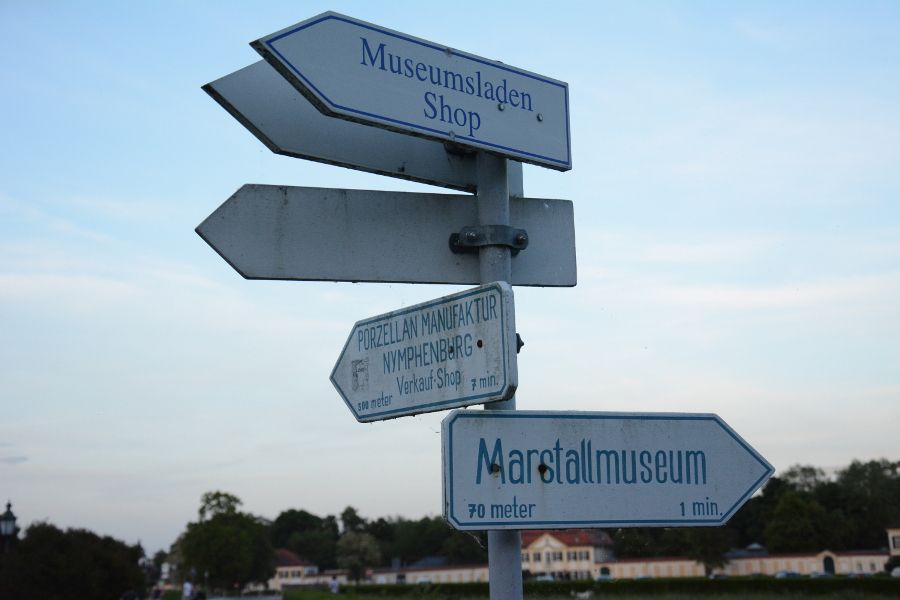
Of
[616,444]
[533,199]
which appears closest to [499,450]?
[616,444]

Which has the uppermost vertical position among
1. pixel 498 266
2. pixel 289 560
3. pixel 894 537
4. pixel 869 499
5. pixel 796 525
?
pixel 869 499

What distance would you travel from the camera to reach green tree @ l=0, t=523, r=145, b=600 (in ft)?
76.8

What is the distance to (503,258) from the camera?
11.3ft

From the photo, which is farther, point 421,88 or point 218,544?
point 218,544

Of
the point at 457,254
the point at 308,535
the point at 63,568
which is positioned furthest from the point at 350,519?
the point at 457,254

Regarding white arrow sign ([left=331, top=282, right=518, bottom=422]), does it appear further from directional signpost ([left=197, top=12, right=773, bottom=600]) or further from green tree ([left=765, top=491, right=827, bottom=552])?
green tree ([left=765, top=491, right=827, bottom=552])

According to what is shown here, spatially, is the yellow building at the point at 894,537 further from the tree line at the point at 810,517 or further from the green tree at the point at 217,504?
the green tree at the point at 217,504

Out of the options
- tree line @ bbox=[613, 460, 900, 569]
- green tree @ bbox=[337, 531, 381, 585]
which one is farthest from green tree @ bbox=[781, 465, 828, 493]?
green tree @ bbox=[337, 531, 381, 585]

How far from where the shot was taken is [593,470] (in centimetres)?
299

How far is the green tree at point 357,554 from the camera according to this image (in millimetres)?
102625

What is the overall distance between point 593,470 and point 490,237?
0.89 meters

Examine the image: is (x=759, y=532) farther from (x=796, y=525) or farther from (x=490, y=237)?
(x=490, y=237)

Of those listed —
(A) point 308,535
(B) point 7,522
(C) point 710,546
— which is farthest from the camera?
(A) point 308,535

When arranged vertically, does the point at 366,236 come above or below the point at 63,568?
above
